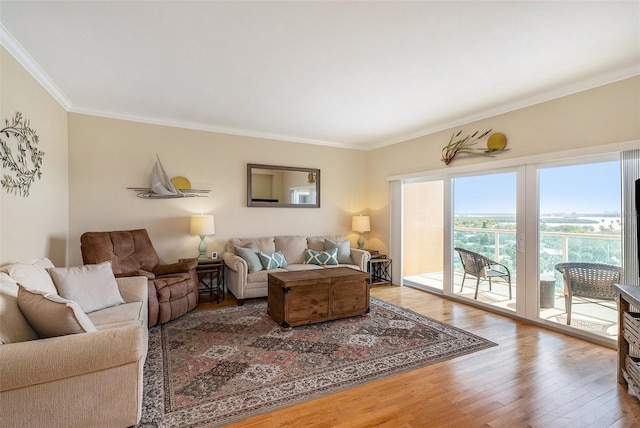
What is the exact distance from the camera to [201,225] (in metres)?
4.29

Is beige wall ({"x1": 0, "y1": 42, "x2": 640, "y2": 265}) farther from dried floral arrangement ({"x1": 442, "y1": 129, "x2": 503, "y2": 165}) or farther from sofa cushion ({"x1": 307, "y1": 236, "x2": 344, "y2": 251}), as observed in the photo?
sofa cushion ({"x1": 307, "y1": 236, "x2": 344, "y2": 251})

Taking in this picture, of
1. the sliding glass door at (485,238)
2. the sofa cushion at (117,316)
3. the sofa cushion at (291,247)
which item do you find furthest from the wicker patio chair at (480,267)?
the sofa cushion at (117,316)

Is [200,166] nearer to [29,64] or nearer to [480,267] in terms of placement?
[29,64]

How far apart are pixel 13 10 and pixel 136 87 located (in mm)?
1245

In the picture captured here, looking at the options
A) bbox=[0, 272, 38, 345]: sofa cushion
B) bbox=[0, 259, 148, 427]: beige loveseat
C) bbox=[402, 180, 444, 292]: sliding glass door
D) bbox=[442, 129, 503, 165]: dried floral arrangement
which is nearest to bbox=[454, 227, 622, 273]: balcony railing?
bbox=[402, 180, 444, 292]: sliding glass door

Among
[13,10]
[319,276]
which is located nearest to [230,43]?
[13,10]

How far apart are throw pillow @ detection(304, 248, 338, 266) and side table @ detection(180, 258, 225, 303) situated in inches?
52.6

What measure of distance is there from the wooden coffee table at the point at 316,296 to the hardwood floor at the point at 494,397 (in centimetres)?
121

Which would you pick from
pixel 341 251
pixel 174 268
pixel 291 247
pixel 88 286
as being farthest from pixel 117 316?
pixel 341 251

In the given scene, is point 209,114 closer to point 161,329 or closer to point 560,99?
point 161,329

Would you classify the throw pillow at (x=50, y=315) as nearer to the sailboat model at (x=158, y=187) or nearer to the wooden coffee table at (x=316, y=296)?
the wooden coffee table at (x=316, y=296)

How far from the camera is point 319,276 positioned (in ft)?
11.6

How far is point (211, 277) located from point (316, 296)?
69.4 inches

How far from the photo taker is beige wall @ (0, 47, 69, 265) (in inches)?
95.7
